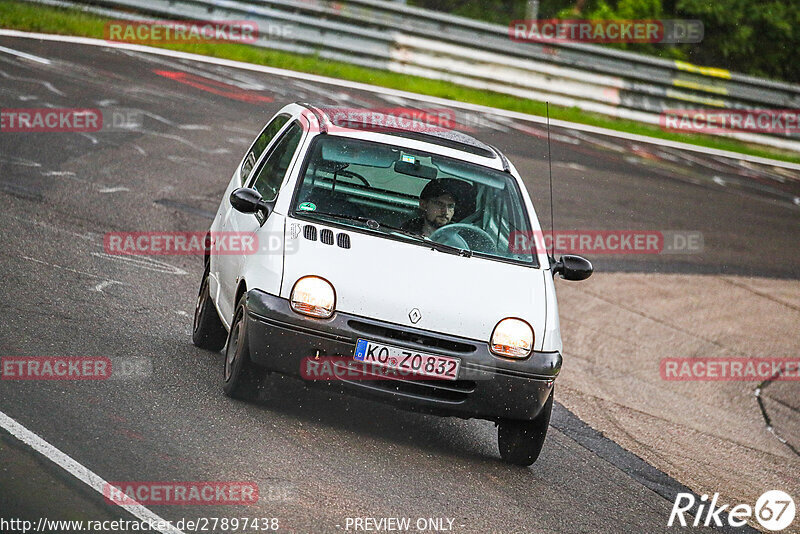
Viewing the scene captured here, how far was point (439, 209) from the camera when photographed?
7531mm

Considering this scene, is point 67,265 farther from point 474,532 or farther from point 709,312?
point 709,312

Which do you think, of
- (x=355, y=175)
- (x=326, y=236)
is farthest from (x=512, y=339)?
(x=355, y=175)

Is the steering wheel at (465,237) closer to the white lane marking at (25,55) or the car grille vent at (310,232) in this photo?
the car grille vent at (310,232)

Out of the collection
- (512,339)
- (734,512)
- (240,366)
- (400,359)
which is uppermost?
(512,339)

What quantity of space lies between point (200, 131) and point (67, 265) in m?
6.49

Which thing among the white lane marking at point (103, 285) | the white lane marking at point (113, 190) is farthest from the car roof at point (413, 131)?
the white lane marking at point (113, 190)

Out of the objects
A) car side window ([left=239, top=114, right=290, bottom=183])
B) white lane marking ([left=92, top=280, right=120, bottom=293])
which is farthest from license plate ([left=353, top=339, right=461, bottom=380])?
white lane marking ([left=92, top=280, right=120, bottom=293])

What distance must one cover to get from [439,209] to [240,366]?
5.45 feet

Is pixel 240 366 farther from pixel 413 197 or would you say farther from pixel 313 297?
pixel 413 197

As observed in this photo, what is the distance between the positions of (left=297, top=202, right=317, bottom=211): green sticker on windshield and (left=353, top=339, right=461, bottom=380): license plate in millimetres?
1139

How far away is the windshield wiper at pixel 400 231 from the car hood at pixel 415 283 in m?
0.06

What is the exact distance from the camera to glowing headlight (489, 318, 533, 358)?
655cm

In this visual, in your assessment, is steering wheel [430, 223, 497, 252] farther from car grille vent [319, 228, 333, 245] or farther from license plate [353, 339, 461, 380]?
license plate [353, 339, 461, 380]

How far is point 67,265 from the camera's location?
961 cm
